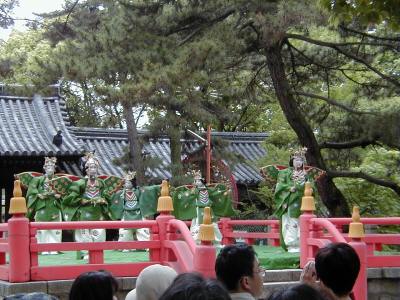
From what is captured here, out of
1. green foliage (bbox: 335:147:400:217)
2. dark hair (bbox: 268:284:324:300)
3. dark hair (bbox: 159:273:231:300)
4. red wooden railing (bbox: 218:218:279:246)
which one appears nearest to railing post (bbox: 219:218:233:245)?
red wooden railing (bbox: 218:218:279:246)

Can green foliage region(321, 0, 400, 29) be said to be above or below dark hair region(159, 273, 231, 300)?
above

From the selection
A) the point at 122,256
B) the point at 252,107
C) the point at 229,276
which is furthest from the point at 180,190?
the point at 252,107

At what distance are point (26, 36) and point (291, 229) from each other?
1949 cm

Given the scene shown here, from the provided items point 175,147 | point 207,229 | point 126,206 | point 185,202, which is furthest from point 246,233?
point 207,229

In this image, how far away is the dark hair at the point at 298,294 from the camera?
2.76 m

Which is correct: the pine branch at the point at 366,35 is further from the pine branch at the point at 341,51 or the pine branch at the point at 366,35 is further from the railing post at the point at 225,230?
the railing post at the point at 225,230

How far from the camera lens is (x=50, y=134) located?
1736 cm

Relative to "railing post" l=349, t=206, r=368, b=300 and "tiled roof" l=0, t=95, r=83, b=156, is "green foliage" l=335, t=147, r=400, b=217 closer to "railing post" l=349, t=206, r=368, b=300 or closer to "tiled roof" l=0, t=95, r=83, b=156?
"railing post" l=349, t=206, r=368, b=300

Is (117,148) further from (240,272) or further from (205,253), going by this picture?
(240,272)

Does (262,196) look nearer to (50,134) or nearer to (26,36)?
(50,134)

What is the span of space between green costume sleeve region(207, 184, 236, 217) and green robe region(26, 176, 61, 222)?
285 centimetres

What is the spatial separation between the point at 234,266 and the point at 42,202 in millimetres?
7846

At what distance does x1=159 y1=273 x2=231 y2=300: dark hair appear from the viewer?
2.49 m

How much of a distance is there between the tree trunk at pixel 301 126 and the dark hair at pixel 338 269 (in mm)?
10242
